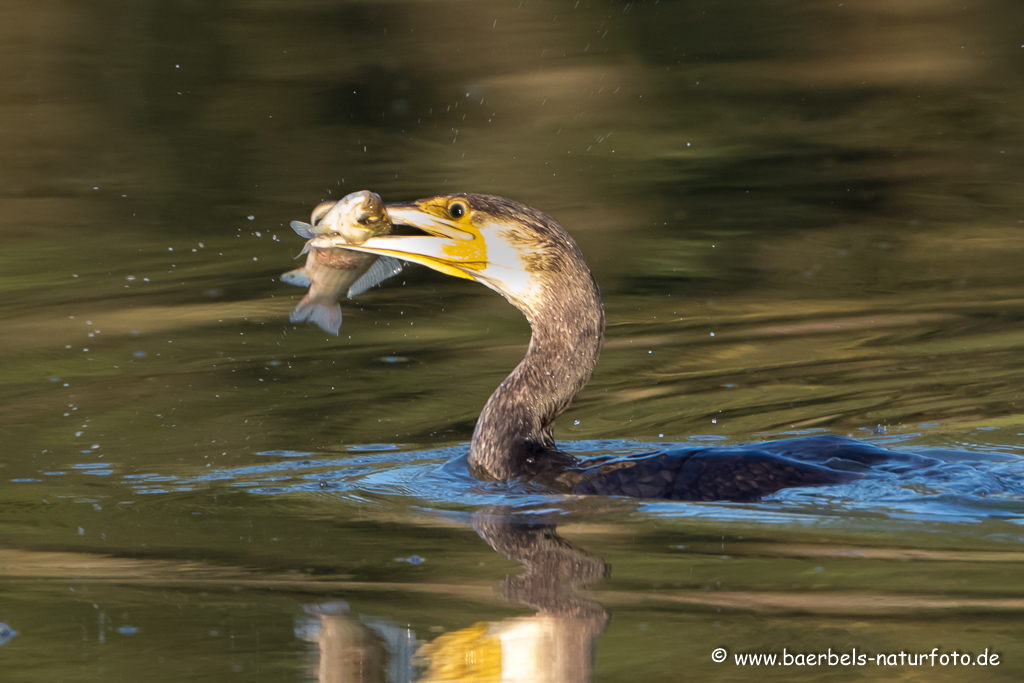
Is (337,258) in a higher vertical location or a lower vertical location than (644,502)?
higher

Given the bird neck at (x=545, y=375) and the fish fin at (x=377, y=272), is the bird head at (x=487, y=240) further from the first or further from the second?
the fish fin at (x=377, y=272)

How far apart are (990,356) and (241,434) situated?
143 inches

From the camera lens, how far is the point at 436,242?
539 centimetres

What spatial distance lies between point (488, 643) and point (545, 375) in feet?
6.51

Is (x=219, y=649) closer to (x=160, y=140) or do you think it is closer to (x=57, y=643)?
(x=57, y=643)

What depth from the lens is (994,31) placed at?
617 inches

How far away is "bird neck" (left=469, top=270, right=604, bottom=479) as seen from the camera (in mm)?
5512

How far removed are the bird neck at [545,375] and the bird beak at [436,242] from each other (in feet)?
0.91

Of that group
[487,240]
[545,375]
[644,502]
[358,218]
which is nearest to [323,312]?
[358,218]

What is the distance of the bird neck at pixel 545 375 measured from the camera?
551 centimetres

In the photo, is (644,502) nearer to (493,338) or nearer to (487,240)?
(487,240)

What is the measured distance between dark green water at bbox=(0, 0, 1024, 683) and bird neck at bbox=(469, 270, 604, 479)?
26cm

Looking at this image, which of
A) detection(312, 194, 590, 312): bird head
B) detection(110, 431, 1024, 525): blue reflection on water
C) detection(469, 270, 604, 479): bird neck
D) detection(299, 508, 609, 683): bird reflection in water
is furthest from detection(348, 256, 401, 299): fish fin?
detection(299, 508, 609, 683): bird reflection in water

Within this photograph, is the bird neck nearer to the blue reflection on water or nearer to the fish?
the blue reflection on water
